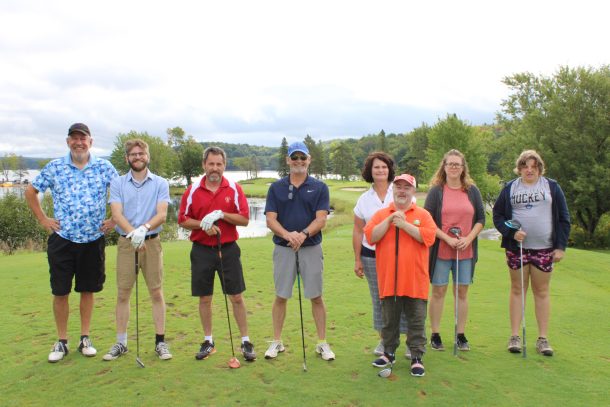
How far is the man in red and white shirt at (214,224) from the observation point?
15.8ft

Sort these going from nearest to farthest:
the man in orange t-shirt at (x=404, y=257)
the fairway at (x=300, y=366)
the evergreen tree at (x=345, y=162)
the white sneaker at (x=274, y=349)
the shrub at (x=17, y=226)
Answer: the fairway at (x=300, y=366), the man in orange t-shirt at (x=404, y=257), the white sneaker at (x=274, y=349), the shrub at (x=17, y=226), the evergreen tree at (x=345, y=162)

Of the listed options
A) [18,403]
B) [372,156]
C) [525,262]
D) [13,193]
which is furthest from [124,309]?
[13,193]

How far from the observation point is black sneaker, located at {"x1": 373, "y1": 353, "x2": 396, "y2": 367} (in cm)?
457

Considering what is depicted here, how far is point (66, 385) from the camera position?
14.0 feet

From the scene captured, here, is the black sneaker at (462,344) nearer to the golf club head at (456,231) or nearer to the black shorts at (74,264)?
the golf club head at (456,231)

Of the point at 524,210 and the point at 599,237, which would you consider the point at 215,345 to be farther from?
the point at 599,237

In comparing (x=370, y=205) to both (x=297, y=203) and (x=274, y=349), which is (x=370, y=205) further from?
(x=274, y=349)

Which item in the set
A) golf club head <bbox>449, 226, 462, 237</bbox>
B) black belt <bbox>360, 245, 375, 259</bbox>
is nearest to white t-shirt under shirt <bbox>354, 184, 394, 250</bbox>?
black belt <bbox>360, 245, 375, 259</bbox>

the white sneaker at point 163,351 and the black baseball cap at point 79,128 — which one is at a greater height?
the black baseball cap at point 79,128

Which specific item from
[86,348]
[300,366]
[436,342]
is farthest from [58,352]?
[436,342]

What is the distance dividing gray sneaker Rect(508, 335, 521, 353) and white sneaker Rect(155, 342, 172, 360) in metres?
3.75

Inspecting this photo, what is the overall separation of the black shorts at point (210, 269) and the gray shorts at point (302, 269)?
414 mm

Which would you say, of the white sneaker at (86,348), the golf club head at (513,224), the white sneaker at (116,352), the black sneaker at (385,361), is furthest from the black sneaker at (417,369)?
the white sneaker at (86,348)

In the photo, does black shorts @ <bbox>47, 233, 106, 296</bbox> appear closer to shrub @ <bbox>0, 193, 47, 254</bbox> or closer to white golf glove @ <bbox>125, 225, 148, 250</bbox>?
white golf glove @ <bbox>125, 225, 148, 250</bbox>
